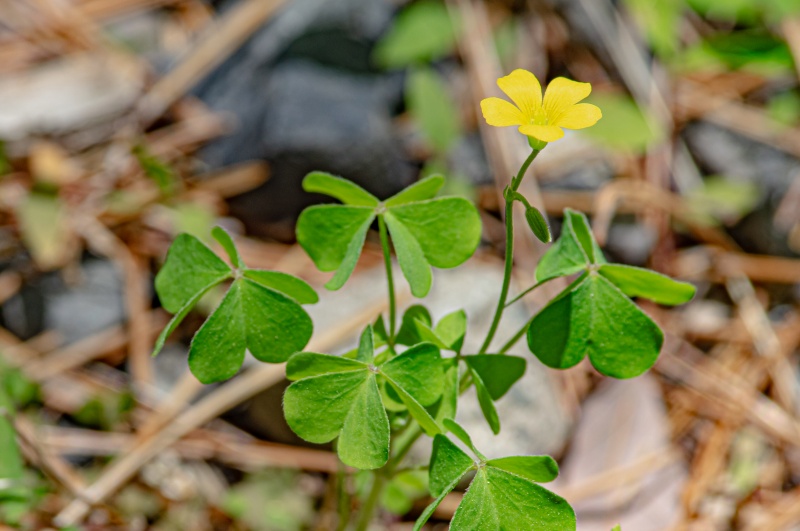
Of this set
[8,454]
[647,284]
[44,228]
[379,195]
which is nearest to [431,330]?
[647,284]

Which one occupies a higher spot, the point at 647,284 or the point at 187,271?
the point at 187,271

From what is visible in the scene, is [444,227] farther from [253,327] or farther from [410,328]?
[253,327]

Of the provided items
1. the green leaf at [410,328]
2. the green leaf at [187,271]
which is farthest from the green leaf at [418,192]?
the green leaf at [187,271]

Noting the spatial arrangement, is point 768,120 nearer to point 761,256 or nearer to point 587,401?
point 761,256

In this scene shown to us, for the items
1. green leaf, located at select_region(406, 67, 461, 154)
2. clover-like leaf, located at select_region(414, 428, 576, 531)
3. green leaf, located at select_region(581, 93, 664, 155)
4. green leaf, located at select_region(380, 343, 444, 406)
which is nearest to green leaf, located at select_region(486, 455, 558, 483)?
clover-like leaf, located at select_region(414, 428, 576, 531)

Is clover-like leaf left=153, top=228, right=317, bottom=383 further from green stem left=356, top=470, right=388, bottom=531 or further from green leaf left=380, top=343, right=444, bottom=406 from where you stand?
green stem left=356, top=470, right=388, bottom=531

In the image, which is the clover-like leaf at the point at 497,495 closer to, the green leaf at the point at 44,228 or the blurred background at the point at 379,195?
the blurred background at the point at 379,195
